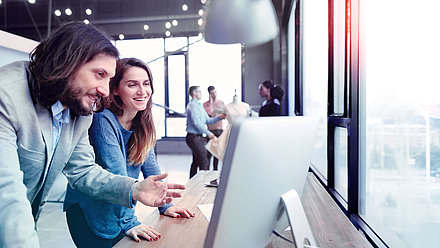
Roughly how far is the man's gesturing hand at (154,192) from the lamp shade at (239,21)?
1138 mm

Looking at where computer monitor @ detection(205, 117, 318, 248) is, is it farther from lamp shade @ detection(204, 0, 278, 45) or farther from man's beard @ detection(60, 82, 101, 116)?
lamp shade @ detection(204, 0, 278, 45)

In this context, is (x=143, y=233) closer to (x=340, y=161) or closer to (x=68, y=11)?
(x=340, y=161)

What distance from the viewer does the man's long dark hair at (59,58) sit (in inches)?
39.8

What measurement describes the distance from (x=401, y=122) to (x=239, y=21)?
1183 millimetres

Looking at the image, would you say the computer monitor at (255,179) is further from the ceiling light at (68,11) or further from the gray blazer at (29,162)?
the ceiling light at (68,11)

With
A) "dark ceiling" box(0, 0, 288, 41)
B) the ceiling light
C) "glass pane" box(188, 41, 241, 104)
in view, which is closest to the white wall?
"dark ceiling" box(0, 0, 288, 41)

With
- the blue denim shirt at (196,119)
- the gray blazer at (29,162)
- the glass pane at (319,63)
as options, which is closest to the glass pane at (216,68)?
the blue denim shirt at (196,119)

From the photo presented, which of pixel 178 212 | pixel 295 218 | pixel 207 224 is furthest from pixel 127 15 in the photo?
pixel 295 218

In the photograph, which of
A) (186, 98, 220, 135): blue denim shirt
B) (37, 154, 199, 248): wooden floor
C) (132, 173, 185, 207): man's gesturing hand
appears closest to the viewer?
(132, 173, 185, 207): man's gesturing hand

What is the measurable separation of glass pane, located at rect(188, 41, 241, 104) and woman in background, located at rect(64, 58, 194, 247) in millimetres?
4957

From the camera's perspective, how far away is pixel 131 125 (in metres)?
1.62

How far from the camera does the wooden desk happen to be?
107 centimetres

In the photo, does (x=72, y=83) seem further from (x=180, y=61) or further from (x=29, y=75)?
(x=180, y=61)

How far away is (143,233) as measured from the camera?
43.9 inches
